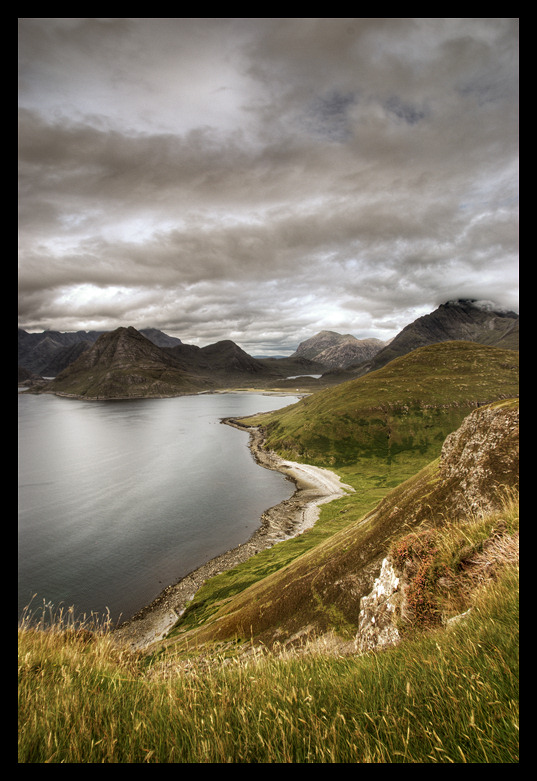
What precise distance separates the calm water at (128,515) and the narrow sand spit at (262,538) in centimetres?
257

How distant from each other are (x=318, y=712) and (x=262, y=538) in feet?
196

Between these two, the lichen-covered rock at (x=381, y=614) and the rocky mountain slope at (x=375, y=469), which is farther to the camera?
the rocky mountain slope at (x=375, y=469)

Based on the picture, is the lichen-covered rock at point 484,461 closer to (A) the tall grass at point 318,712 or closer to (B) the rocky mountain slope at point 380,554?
(B) the rocky mountain slope at point 380,554

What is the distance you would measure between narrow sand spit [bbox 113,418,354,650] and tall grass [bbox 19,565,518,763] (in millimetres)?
3878

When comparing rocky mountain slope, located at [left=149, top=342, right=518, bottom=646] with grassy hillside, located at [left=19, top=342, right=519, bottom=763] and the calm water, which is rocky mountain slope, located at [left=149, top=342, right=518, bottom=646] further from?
the calm water

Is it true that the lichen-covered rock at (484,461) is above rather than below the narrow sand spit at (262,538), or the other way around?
above

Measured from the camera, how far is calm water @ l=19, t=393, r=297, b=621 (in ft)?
155

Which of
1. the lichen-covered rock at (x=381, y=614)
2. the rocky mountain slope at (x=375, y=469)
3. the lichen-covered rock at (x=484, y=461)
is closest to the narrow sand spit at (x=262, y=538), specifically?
the rocky mountain slope at (x=375, y=469)

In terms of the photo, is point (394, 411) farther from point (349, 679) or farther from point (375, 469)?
point (349, 679)

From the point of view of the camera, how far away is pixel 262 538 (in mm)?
58500

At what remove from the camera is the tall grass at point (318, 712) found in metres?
2.72
